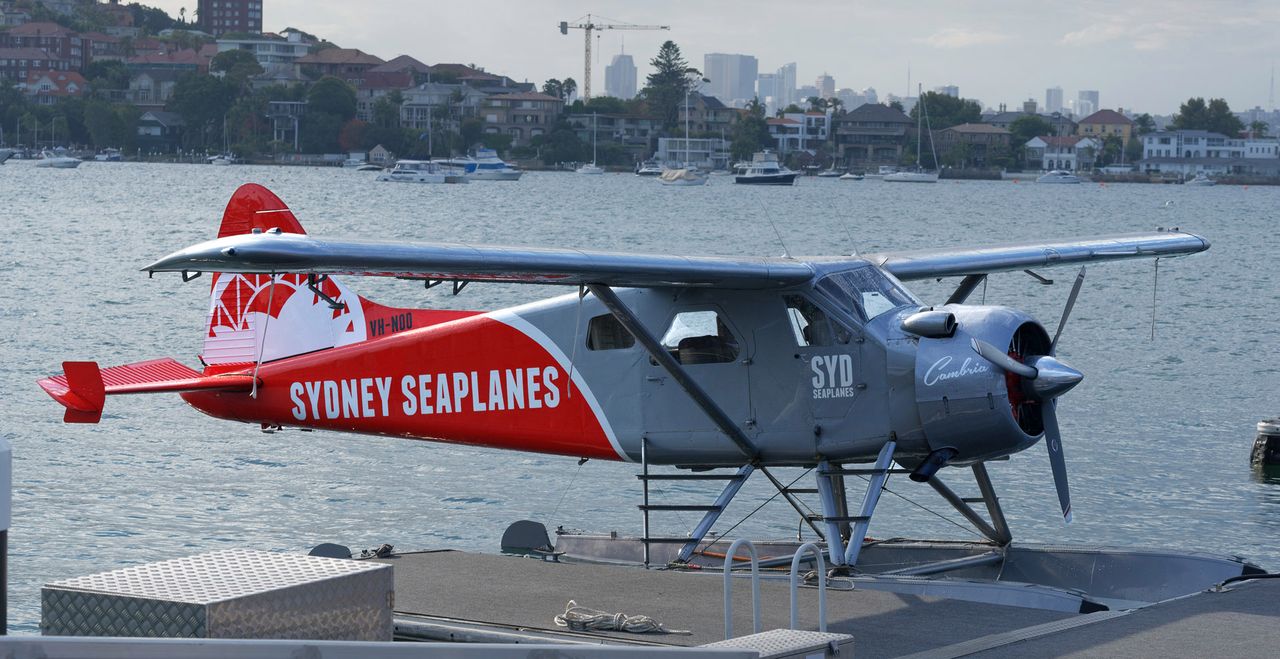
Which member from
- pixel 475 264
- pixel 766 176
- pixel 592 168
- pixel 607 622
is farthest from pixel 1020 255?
pixel 592 168

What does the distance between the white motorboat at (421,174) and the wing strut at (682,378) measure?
131077 mm

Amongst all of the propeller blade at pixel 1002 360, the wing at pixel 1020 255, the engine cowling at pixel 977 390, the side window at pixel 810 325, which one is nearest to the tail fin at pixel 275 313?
the side window at pixel 810 325

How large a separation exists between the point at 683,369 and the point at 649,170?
549ft

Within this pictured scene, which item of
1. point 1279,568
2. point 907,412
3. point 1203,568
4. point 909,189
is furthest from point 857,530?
point 909,189

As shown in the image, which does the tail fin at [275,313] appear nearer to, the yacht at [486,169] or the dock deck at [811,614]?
the dock deck at [811,614]

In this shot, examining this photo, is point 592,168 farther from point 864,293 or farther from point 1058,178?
point 864,293

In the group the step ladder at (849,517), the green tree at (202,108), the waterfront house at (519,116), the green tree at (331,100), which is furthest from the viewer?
the waterfront house at (519,116)

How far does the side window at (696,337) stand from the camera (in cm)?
1101

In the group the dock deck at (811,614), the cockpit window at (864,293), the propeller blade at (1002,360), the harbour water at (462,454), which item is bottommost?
the harbour water at (462,454)

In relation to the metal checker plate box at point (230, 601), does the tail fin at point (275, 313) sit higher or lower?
higher

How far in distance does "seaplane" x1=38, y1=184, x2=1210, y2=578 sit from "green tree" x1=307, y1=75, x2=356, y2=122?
600ft

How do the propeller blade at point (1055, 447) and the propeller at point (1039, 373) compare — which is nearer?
the propeller at point (1039, 373)

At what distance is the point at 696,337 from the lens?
11.0 metres

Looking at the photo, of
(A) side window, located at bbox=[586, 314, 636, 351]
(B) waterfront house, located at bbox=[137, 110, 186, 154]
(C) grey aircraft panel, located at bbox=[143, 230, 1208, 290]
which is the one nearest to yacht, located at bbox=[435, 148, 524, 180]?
(B) waterfront house, located at bbox=[137, 110, 186, 154]
